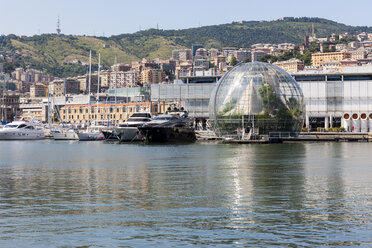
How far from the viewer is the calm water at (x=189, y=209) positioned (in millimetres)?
19188

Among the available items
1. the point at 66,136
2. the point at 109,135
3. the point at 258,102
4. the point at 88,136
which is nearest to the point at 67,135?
the point at 66,136

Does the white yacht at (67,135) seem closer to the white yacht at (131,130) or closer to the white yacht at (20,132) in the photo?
the white yacht at (20,132)

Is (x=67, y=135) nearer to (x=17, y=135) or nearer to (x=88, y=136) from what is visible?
(x=88, y=136)

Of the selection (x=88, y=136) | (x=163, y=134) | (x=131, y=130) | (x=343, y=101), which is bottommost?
(x=88, y=136)

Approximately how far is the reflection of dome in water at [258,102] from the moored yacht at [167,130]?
7.59m

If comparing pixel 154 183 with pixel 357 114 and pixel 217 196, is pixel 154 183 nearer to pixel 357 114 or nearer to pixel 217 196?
pixel 217 196

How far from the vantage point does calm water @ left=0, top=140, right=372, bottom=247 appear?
1919cm

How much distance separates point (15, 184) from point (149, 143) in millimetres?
65376

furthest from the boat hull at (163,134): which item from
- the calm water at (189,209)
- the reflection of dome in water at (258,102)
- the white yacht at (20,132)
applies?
the calm water at (189,209)

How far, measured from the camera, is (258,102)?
9338cm

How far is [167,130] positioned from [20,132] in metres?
56.9

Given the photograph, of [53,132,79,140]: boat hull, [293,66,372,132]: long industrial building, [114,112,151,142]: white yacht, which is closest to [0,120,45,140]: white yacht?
[53,132,79,140]: boat hull

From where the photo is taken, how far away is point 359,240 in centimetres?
1872

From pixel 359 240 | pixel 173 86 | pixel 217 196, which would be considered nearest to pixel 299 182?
pixel 217 196
